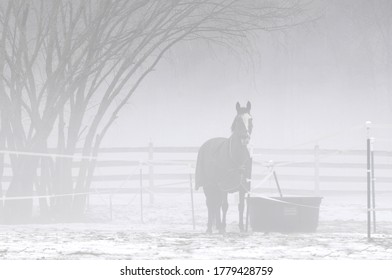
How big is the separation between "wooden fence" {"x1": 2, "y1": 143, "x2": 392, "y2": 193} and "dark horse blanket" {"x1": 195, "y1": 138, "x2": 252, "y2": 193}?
2.74ft

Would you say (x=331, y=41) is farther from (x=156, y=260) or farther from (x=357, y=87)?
(x=156, y=260)

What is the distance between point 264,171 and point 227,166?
31.6 feet

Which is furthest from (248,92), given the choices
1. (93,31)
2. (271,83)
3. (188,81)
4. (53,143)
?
(93,31)

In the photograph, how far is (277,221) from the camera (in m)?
10.6

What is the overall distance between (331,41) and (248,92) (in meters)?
8.64

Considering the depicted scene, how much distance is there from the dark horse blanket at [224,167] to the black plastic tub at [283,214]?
1.18 feet

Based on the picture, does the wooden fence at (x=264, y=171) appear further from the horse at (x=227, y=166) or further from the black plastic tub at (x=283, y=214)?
the horse at (x=227, y=166)

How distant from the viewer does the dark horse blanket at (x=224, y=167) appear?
10.3m

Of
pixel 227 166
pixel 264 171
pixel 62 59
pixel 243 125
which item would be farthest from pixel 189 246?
pixel 264 171

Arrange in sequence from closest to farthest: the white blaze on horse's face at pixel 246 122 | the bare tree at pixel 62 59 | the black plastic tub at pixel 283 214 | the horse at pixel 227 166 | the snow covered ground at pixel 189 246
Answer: the snow covered ground at pixel 189 246
the white blaze on horse's face at pixel 246 122
the horse at pixel 227 166
the black plastic tub at pixel 283 214
the bare tree at pixel 62 59

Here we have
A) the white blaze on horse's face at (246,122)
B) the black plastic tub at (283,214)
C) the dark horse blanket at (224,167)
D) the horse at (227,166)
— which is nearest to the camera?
the white blaze on horse's face at (246,122)

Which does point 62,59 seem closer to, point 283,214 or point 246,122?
point 246,122

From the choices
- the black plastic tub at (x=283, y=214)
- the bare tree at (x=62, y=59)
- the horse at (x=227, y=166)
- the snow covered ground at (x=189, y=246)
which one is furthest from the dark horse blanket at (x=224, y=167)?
the bare tree at (x=62, y=59)

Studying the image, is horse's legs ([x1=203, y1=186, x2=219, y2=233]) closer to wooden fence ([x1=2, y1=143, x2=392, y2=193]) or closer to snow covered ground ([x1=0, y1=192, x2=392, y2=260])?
wooden fence ([x1=2, y1=143, x2=392, y2=193])
